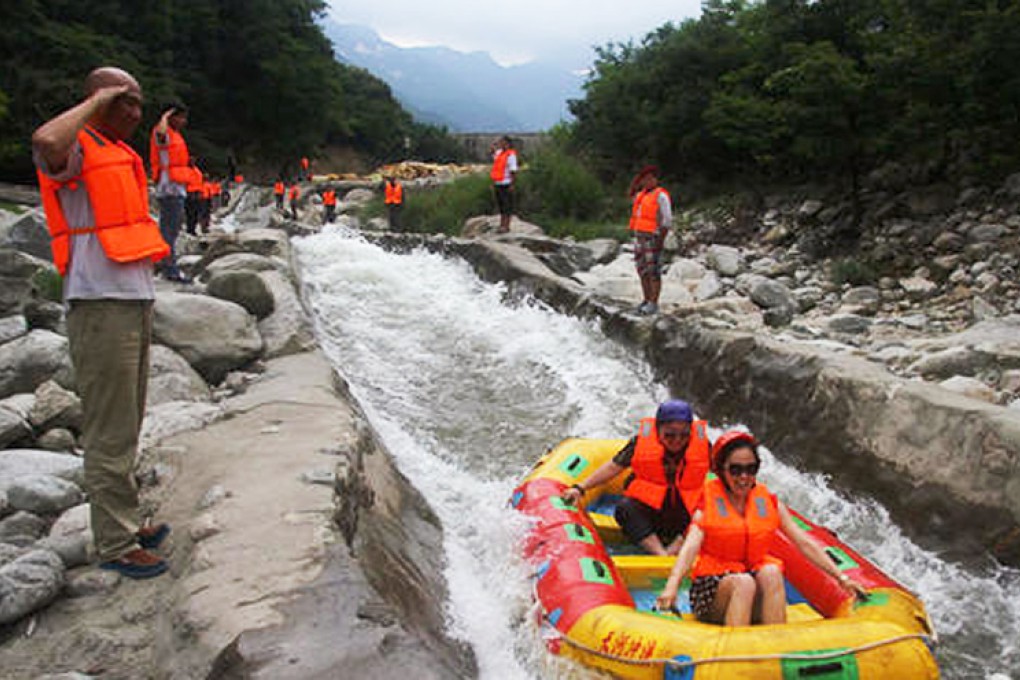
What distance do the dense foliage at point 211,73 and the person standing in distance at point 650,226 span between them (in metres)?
19.2

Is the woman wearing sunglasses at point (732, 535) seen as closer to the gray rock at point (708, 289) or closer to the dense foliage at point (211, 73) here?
the gray rock at point (708, 289)

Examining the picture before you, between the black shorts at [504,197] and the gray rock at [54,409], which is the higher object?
the black shorts at [504,197]

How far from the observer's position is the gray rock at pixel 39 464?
12.8ft

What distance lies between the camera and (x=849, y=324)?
31.6 ft

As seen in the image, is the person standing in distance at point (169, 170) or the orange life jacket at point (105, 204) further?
the person standing in distance at point (169, 170)

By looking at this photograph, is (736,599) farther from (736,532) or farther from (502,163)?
(502,163)

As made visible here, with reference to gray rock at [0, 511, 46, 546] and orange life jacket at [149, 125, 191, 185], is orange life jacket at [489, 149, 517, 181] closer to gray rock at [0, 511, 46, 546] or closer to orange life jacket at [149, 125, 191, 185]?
orange life jacket at [149, 125, 191, 185]

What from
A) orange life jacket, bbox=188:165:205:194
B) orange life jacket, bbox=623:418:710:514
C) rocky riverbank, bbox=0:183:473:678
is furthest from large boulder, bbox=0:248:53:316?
orange life jacket, bbox=188:165:205:194

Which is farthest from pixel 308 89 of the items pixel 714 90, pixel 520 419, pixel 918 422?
pixel 918 422

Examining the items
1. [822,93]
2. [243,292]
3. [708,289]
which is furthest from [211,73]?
[243,292]

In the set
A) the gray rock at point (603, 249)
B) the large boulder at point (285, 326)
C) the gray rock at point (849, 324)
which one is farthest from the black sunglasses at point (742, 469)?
the gray rock at point (603, 249)

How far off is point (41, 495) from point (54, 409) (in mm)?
1003

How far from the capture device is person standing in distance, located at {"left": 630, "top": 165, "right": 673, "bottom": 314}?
8555mm

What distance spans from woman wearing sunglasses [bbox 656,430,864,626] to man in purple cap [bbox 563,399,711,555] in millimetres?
680
